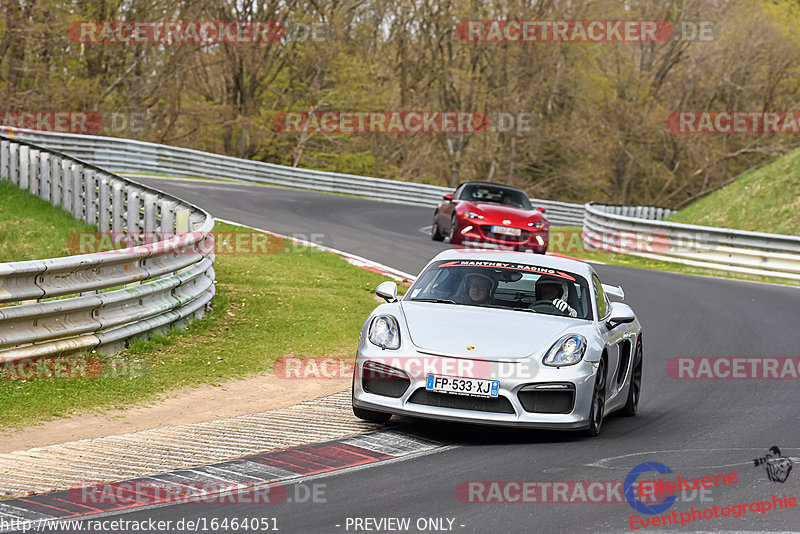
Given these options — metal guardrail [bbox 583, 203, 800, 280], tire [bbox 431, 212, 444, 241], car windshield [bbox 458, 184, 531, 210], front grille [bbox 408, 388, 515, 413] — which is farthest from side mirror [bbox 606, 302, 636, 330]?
metal guardrail [bbox 583, 203, 800, 280]

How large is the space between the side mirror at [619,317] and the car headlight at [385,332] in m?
1.77

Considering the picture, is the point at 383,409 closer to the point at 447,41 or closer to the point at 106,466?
the point at 106,466

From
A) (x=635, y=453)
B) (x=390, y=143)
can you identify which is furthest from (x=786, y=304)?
(x=390, y=143)

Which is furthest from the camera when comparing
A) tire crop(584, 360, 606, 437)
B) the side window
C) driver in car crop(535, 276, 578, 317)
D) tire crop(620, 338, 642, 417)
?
tire crop(620, 338, 642, 417)

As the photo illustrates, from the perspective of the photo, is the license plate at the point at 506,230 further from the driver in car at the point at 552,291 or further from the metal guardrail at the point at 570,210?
the driver in car at the point at 552,291

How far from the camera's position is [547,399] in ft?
23.5

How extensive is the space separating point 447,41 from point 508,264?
1927 inches

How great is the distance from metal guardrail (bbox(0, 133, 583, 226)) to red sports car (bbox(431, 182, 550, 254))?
14.3 metres

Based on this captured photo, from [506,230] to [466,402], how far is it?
1375cm

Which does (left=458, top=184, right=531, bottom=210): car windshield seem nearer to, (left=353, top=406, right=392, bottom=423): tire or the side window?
the side window

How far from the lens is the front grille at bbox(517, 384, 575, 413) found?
7094mm

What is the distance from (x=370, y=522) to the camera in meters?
5.17

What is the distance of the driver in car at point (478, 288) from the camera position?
834cm

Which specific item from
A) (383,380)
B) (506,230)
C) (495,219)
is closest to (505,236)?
(506,230)
